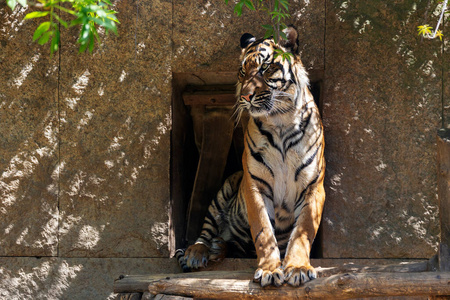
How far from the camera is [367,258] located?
5.05 meters

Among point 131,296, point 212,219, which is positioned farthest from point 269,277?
point 212,219

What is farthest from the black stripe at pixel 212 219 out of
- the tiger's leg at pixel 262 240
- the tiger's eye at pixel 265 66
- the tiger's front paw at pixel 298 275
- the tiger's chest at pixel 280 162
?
the tiger's front paw at pixel 298 275

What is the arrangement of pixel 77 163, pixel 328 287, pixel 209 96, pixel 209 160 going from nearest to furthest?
pixel 328 287 < pixel 77 163 < pixel 209 96 < pixel 209 160

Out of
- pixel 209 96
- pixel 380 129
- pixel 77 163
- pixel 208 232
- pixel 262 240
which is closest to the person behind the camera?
pixel 262 240

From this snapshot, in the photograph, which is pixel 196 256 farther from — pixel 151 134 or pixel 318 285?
pixel 318 285

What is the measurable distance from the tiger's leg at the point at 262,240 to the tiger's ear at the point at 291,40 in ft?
3.36

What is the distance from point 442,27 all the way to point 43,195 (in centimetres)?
358

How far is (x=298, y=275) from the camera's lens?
3836mm

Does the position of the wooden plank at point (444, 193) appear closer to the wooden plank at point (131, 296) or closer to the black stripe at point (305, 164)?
the black stripe at point (305, 164)

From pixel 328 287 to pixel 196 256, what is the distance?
160 centimetres

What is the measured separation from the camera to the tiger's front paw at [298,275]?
12.5 feet

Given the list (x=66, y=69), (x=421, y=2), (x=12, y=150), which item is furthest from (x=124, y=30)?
(x=421, y=2)

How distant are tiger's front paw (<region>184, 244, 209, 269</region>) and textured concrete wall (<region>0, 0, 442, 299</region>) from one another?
370 mm

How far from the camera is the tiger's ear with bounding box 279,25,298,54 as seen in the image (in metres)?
4.79
